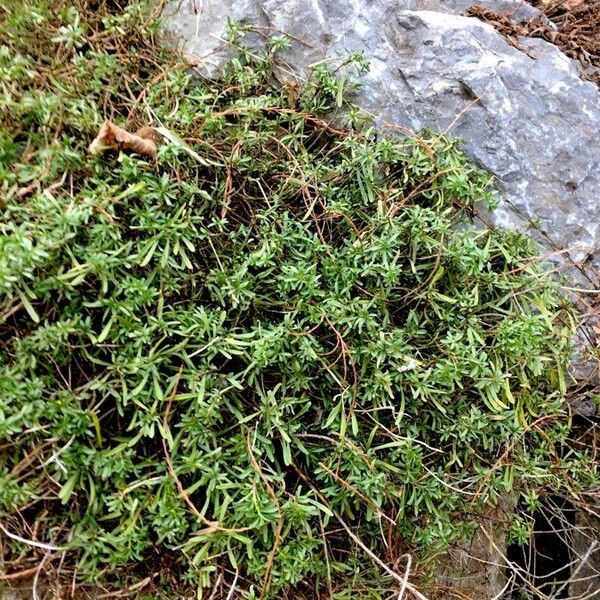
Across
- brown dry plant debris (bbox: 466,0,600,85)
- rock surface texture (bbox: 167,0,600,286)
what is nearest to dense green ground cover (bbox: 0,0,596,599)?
rock surface texture (bbox: 167,0,600,286)

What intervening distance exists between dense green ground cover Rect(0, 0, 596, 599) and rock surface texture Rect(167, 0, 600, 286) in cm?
19

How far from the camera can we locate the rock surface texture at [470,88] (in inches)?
102

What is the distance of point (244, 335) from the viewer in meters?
2.07

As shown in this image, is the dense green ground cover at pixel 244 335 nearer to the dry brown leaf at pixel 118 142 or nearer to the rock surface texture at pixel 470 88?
the dry brown leaf at pixel 118 142

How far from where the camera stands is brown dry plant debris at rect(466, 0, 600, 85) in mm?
3006

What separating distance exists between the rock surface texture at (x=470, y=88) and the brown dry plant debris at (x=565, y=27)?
0.61 feet

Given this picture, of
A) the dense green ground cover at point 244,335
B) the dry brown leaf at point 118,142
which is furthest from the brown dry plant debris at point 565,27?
the dry brown leaf at point 118,142

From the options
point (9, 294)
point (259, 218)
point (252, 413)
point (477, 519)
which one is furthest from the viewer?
point (477, 519)

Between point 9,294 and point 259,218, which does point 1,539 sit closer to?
point 9,294

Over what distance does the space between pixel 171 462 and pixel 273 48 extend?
167 cm

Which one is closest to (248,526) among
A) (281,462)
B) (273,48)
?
(281,462)

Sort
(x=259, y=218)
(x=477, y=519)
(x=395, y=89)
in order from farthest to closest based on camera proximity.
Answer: (x=395, y=89) < (x=477, y=519) < (x=259, y=218)

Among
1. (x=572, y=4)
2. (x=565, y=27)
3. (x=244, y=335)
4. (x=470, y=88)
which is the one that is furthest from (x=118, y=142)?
(x=572, y=4)

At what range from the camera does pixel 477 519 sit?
2.41 metres
